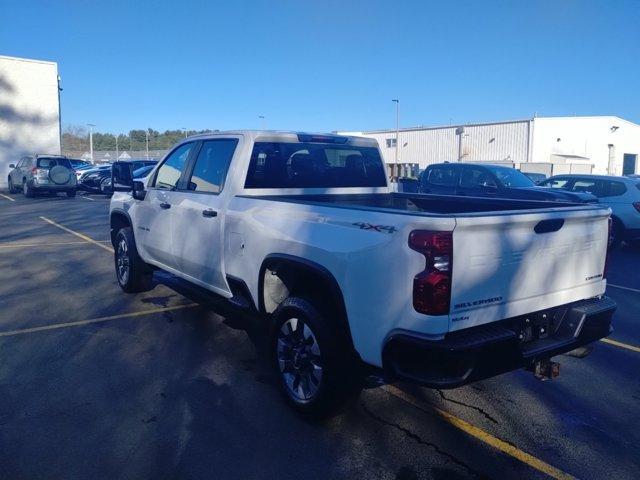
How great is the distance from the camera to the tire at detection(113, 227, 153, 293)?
6.62 meters

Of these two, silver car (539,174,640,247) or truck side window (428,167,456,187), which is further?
truck side window (428,167,456,187)

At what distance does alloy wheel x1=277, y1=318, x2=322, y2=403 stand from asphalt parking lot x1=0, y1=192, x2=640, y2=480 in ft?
0.70

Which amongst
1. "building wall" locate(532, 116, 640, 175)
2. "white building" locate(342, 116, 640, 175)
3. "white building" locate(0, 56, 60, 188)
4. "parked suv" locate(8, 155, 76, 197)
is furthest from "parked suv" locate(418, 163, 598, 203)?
"building wall" locate(532, 116, 640, 175)

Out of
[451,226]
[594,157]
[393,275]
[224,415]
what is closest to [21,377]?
[224,415]

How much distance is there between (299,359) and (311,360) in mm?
→ 141

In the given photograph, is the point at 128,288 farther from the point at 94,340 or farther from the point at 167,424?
the point at 167,424

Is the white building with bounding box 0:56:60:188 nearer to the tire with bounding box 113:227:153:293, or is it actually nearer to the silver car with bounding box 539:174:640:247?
the tire with bounding box 113:227:153:293

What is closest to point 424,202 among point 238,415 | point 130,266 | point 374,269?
point 374,269

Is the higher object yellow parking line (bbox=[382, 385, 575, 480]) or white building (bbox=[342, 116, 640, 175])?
white building (bbox=[342, 116, 640, 175])

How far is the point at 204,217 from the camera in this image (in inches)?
192

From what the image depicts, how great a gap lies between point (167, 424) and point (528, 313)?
2.51 m

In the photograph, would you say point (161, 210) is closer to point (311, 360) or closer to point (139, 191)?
point (139, 191)

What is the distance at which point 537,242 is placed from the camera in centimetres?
334

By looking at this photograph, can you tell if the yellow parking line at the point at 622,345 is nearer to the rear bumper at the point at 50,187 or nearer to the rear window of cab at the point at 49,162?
the rear bumper at the point at 50,187
